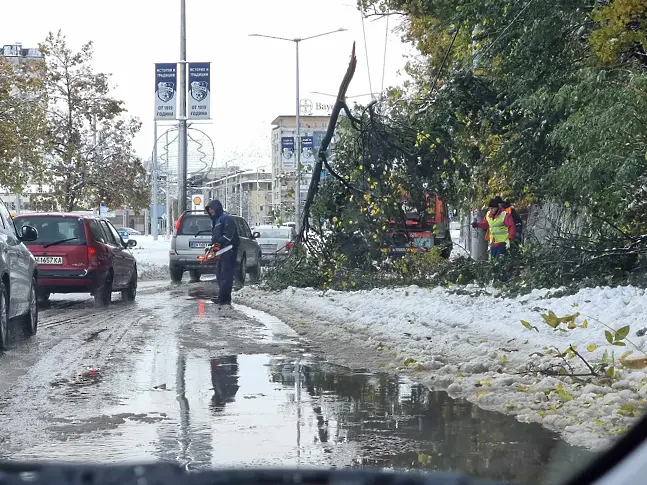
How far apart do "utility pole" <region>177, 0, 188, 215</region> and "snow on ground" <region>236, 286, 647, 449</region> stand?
50.8 feet

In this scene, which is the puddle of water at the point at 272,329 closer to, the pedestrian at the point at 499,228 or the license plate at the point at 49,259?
the license plate at the point at 49,259

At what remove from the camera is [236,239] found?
1820cm

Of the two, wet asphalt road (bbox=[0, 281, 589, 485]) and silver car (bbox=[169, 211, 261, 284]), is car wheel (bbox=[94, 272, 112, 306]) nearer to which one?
wet asphalt road (bbox=[0, 281, 589, 485])

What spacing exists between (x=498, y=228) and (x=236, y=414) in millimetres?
14353

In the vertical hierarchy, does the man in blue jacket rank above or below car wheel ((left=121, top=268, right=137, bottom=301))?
above

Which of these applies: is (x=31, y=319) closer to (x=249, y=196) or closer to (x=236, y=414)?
(x=236, y=414)

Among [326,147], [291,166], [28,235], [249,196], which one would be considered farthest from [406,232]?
[249,196]

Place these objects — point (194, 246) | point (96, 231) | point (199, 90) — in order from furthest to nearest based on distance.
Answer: point (199, 90), point (194, 246), point (96, 231)

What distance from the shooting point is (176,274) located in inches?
1059

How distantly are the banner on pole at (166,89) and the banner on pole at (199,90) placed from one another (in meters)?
0.53

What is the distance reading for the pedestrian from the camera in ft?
67.8

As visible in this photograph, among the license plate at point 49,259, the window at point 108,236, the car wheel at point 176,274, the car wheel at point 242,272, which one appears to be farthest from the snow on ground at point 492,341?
the car wheel at point 176,274

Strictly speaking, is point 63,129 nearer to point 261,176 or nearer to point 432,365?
point 432,365

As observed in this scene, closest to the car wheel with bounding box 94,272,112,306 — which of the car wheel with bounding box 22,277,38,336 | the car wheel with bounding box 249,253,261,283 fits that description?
the car wheel with bounding box 22,277,38,336
